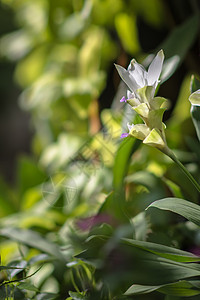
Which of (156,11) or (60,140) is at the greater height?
(156,11)

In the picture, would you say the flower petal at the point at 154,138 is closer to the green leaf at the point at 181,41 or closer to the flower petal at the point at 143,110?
the flower petal at the point at 143,110

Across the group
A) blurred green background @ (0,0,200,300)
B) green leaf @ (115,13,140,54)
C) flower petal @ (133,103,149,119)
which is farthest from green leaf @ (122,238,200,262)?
green leaf @ (115,13,140,54)

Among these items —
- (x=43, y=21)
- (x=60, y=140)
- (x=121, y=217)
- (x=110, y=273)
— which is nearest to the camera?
(x=110, y=273)

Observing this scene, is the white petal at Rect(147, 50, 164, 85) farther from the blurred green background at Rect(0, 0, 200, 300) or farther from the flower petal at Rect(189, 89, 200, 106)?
the blurred green background at Rect(0, 0, 200, 300)

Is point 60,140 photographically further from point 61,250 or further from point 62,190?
point 61,250

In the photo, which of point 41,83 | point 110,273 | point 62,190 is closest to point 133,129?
point 110,273
